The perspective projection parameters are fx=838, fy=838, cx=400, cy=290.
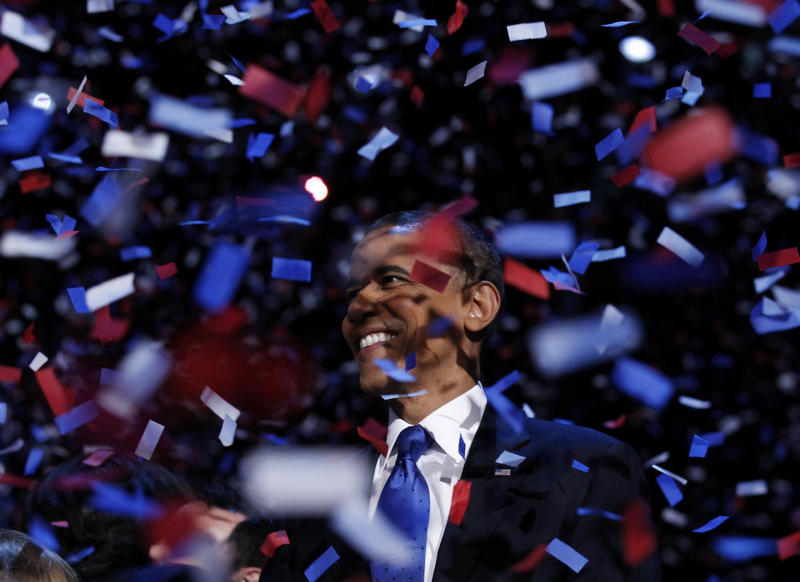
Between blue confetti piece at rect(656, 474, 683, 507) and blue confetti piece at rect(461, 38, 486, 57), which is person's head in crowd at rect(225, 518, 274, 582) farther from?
blue confetti piece at rect(461, 38, 486, 57)

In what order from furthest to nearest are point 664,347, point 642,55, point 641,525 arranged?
point 664,347, point 642,55, point 641,525

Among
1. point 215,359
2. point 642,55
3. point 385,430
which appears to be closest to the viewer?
point 385,430

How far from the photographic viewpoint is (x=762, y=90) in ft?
8.47

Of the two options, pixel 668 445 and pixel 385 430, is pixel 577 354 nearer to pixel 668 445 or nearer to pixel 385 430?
pixel 668 445

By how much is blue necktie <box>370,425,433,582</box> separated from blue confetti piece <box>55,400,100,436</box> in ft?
4.65

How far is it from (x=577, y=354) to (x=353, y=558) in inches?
61.6

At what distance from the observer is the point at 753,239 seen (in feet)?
9.40

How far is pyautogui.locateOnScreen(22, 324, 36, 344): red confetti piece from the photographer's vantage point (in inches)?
128

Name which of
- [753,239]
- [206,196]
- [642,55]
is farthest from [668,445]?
[206,196]

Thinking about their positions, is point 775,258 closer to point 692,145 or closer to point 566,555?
point 692,145

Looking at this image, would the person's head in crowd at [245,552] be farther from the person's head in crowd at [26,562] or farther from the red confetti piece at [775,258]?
the red confetti piece at [775,258]

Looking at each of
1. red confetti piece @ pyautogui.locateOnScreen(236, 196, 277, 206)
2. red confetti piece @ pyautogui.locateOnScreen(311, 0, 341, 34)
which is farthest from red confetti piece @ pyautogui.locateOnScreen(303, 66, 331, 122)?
red confetti piece @ pyautogui.locateOnScreen(236, 196, 277, 206)

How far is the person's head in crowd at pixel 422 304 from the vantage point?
189 cm

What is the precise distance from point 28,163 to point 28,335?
27.9 inches
